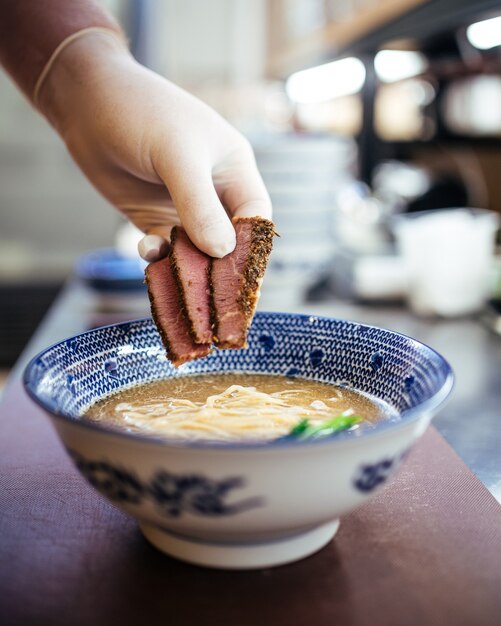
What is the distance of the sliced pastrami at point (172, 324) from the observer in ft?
3.30

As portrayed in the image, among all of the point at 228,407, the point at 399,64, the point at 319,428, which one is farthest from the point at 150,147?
the point at 399,64

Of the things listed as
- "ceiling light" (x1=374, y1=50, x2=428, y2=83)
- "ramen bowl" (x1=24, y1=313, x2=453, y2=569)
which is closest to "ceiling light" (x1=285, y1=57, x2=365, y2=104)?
"ceiling light" (x1=374, y1=50, x2=428, y2=83)

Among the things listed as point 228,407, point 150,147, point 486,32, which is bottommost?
point 486,32

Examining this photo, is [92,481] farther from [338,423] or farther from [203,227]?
[203,227]

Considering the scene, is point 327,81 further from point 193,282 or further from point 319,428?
point 319,428

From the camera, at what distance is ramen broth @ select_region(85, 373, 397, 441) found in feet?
2.91

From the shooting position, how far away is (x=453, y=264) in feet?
6.91

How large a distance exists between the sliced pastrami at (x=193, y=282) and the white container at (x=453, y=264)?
3.89 feet

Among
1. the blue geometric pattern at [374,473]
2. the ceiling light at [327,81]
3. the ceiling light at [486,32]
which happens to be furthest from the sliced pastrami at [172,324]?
the ceiling light at [327,81]

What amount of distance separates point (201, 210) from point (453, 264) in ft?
3.99

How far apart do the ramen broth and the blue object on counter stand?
115 cm

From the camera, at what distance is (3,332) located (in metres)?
4.23

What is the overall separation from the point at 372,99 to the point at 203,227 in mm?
3128

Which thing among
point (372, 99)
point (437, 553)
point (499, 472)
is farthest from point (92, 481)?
point (372, 99)
